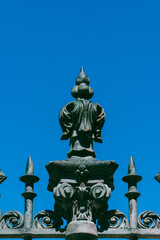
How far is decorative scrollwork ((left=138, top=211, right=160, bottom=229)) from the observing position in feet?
40.5

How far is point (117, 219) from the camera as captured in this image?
487 inches

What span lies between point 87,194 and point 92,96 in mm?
2120

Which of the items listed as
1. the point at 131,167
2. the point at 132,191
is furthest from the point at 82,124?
the point at 132,191

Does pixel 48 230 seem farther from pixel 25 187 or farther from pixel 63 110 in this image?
pixel 63 110

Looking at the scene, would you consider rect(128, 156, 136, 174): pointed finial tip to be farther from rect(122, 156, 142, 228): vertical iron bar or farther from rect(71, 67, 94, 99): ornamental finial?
rect(71, 67, 94, 99): ornamental finial

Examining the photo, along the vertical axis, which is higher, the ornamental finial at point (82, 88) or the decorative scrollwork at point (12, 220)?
the ornamental finial at point (82, 88)

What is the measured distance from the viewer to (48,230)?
12.2 metres

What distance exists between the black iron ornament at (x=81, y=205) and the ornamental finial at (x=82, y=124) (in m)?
0.02

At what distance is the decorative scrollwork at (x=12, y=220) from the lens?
1237cm

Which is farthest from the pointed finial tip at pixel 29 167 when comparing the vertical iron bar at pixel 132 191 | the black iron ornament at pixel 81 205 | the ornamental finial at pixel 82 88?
the vertical iron bar at pixel 132 191

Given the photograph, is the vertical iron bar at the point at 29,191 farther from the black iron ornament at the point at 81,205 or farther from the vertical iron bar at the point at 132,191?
the vertical iron bar at the point at 132,191

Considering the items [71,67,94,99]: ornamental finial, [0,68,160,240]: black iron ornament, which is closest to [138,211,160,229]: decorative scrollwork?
[0,68,160,240]: black iron ornament

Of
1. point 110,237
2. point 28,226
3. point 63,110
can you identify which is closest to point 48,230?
point 28,226

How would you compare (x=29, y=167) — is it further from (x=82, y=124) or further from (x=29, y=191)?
(x=82, y=124)
